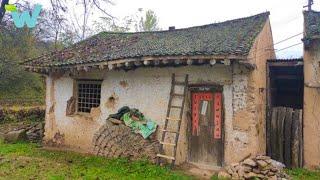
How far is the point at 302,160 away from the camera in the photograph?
31.5 ft

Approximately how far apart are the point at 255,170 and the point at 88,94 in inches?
239

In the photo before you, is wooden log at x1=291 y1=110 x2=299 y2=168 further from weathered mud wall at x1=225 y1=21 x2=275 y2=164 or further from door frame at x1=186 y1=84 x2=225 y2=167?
door frame at x1=186 y1=84 x2=225 y2=167

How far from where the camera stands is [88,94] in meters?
11.8

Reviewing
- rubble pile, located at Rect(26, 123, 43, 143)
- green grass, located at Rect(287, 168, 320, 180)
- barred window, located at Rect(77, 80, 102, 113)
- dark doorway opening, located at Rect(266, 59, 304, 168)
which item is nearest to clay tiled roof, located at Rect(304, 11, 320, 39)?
dark doorway opening, located at Rect(266, 59, 304, 168)

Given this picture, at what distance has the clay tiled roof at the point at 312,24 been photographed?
9.02m

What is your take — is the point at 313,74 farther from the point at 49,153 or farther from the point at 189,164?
the point at 49,153

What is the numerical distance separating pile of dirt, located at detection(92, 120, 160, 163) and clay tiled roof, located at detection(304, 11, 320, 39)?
491 centimetres

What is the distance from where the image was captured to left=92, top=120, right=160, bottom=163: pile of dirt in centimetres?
961

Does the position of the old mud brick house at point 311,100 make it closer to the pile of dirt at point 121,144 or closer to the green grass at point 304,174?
the green grass at point 304,174

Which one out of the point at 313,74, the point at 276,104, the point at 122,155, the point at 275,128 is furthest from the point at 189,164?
the point at 313,74

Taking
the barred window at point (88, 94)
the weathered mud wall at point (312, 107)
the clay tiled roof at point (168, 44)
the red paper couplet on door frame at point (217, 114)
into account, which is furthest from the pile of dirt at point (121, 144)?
the weathered mud wall at point (312, 107)

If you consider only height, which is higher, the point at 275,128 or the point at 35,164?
the point at 275,128

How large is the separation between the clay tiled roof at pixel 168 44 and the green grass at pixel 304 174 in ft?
11.1

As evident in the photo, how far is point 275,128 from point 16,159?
290 inches
